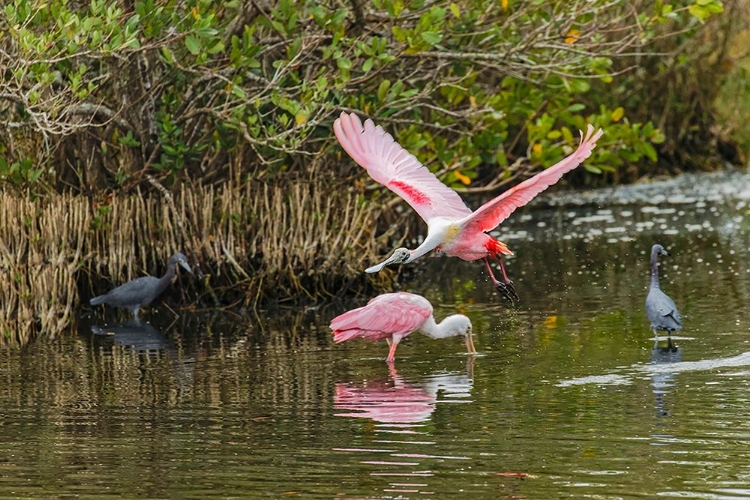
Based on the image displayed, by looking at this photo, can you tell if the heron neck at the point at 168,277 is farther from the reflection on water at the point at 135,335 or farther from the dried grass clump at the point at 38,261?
the dried grass clump at the point at 38,261

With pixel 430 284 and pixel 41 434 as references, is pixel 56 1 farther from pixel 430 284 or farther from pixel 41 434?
pixel 430 284

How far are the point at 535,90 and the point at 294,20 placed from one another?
3.30 meters

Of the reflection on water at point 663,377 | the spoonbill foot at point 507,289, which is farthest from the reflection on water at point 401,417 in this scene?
the reflection on water at point 663,377

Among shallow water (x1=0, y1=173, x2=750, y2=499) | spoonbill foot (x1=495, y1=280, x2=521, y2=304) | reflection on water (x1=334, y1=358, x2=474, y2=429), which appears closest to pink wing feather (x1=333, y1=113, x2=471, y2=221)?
spoonbill foot (x1=495, y1=280, x2=521, y2=304)

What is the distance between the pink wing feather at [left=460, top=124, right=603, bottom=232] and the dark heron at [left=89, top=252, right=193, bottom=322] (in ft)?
13.3

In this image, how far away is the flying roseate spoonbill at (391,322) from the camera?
38.4ft

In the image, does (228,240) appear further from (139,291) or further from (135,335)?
(135,335)

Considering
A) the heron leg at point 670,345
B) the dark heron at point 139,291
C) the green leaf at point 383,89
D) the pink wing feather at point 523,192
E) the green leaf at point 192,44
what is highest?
the green leaf at point 192,44

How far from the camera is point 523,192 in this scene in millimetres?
10672

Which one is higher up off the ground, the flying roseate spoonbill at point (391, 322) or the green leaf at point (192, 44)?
the green leaf at point (192, 44)

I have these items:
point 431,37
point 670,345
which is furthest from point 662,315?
point 431,37

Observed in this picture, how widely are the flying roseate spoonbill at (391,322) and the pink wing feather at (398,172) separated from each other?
72cm

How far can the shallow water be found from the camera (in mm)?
7719

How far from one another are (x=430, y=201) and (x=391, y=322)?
3.19 feet
